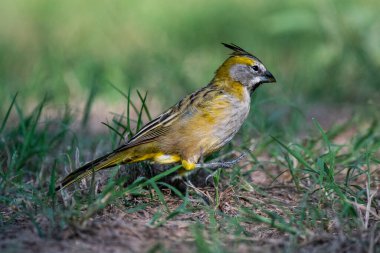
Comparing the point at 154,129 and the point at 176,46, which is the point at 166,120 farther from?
the point at 176,46

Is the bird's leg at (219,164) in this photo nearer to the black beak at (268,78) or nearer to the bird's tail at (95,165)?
the bird's tail at (95,165)

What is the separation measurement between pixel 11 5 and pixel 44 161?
23.1 ft

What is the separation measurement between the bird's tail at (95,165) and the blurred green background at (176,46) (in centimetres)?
214

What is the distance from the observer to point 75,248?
3814 mm

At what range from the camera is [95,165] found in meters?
5.04

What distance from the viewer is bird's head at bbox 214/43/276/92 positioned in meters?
5.97

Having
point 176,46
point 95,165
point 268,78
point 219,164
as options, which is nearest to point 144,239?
point 95,165

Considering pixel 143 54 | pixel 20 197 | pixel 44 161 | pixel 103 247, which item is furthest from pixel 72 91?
pixel 103 247

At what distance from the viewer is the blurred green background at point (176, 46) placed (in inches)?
325

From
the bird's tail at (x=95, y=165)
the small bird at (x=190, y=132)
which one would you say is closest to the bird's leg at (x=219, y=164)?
the small bird at (x=190, y=132)

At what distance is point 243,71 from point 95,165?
1.60 metres

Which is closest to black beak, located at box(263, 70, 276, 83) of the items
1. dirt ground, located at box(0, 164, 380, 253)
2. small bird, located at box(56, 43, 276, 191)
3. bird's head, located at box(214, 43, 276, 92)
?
bird's head, located at box(214, 43, 276, 92)

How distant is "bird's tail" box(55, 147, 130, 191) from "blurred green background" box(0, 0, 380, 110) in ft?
7.02

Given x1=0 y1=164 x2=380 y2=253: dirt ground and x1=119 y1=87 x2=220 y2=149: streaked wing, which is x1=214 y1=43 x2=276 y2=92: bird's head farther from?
x1=0 y1=164 x2=380 y2=253: dirt ground
